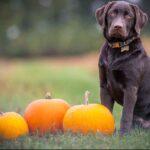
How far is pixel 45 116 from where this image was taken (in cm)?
664

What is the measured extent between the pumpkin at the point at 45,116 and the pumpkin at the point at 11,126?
211 mm

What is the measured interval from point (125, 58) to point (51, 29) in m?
30.2

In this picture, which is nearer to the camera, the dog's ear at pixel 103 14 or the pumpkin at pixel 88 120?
the pumpkin at pixel 88 120

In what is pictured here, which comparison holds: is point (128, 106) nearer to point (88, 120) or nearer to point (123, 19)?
point (88, 120)

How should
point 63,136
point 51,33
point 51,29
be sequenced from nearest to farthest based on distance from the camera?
point 63,136 → point 51,33 → point 51,29

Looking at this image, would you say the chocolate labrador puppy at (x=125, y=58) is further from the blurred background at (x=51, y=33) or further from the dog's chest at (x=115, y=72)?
the blurred background at (x=51, y=33)

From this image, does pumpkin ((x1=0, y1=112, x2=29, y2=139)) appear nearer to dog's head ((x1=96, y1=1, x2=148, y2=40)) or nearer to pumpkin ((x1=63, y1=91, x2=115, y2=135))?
pumpkin ((x1=63, y1=91, x2=115, y2=135))

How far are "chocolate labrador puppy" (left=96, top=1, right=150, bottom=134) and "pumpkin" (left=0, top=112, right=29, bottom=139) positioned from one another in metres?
1.05

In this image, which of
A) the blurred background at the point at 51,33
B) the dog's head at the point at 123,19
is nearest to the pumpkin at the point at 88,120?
the dog's head at the point at 123,19

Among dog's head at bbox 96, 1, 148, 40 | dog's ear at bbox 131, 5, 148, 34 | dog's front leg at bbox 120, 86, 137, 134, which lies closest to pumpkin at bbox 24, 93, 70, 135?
dog's front leg at bbox 120, 86, 137, 134

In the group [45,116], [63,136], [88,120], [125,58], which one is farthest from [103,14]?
[63,136]

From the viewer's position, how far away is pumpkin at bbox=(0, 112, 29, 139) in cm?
638

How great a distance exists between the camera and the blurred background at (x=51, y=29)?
33594 millimetres

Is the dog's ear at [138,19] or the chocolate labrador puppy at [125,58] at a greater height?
→ the dog's ear at [138,19]
